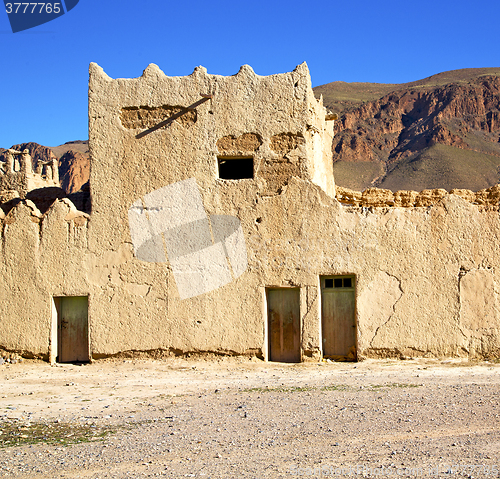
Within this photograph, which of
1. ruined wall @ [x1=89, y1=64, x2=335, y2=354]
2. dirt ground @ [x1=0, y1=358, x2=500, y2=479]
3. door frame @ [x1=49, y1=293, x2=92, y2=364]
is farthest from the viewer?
door frame @ [x1=49, y1=293, x2=92, y2=364]

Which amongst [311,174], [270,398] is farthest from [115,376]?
[311,174]

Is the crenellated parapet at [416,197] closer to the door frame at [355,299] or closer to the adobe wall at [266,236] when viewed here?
the adobe wall at [266,236]

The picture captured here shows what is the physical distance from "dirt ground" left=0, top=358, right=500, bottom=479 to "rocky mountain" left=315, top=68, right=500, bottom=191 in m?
52.1

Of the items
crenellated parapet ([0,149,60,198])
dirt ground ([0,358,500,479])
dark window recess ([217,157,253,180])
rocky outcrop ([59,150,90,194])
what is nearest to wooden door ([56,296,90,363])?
dirt ground ([0,358,500,479])

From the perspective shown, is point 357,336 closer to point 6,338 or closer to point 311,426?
point 311,426

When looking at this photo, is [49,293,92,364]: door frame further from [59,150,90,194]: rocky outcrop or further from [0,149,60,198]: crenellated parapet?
[59,150,90,194]: rocky outcrop

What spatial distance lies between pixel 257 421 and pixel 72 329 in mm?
5677

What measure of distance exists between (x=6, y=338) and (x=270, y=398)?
5686 mm

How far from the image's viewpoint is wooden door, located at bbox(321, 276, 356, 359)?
10125 millimetres

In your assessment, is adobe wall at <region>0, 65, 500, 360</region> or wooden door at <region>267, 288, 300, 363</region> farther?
wooden door at <region>267, 288, 300, 363</region>

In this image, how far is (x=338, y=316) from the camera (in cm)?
1020

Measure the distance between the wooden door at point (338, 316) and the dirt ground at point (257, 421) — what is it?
53cm

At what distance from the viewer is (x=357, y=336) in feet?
32.4

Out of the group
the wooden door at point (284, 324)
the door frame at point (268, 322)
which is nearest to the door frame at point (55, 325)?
the door frame at point (268, 322)
